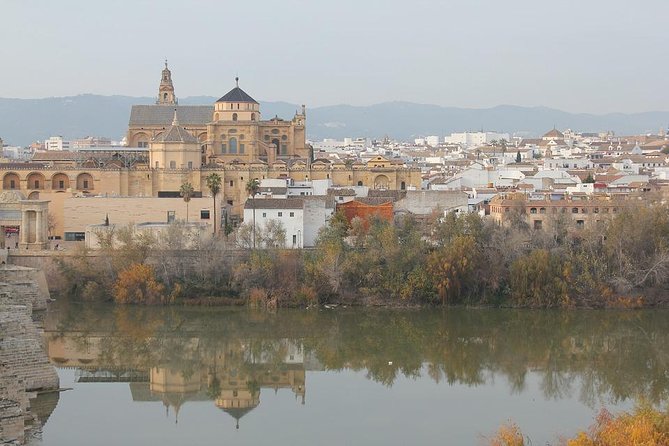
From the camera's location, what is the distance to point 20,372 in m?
18.6

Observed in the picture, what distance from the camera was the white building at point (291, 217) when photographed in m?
32.5

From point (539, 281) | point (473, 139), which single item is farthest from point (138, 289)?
point (473, 139)

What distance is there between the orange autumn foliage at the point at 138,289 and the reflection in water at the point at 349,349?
558 mm

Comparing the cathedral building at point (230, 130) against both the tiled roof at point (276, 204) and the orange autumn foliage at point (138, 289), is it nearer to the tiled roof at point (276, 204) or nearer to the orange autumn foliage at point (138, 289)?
the tiled roof at point (276, 204)

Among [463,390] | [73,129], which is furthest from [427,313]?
[73,129]

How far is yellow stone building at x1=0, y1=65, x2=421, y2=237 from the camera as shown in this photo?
3959cm

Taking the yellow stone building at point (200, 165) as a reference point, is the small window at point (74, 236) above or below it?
below

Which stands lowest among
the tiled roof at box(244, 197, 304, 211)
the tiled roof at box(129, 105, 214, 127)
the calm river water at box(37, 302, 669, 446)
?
the calm river water at box(37, 302, 669, 446)

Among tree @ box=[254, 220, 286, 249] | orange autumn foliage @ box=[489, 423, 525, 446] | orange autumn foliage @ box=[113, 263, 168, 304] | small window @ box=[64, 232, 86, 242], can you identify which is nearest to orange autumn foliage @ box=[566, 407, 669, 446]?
orange autumn foliage @ box=[489, 423, 525, 446]

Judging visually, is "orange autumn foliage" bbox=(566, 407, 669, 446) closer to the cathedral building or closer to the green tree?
the green tree

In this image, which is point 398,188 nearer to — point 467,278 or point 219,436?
point 467,278

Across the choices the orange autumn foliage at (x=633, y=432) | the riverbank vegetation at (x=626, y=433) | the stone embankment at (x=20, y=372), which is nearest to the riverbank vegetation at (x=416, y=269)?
the stone embankment at (x=20, y=372)

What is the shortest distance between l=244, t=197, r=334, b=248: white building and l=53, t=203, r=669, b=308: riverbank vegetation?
183 cm

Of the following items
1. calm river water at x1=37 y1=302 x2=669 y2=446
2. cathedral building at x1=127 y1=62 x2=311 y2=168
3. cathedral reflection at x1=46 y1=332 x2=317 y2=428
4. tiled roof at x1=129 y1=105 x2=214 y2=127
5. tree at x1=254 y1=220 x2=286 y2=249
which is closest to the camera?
calm river water at x1=37 y1=302 x2=669 y2=446
